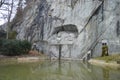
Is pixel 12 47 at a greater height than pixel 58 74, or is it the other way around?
pixel 12 47

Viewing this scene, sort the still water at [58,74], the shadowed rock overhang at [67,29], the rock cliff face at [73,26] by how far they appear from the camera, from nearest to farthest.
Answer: the still water at [58,74], the rock cliff face at [73,26], the shadowed rock overhang at [67,29]

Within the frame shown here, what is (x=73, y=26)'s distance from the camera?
24.9 meters

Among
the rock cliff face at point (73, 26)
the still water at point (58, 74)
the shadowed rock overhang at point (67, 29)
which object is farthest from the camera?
the shadowed rock overhang at point (67, 29)

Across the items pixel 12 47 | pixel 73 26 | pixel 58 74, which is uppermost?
pixel 73 26

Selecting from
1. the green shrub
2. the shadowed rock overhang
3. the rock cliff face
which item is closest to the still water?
the green shrub

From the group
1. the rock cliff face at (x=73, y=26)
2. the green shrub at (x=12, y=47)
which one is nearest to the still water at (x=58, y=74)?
the green shrub at (x=12, y=47)

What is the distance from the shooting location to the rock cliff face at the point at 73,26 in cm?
2111

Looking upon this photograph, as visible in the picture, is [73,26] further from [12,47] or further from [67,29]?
[12,47]

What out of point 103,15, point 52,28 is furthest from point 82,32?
point 52,28

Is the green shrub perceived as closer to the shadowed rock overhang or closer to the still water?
the shadowed rock overhang

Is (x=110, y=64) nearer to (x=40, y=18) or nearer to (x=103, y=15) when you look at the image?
(x=103, y=15)

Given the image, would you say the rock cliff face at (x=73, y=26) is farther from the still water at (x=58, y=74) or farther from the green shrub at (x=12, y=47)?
the still water at (x=58, y=74)

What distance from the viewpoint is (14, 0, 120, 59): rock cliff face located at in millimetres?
21109

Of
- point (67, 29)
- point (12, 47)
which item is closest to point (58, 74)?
point (12, 47)
